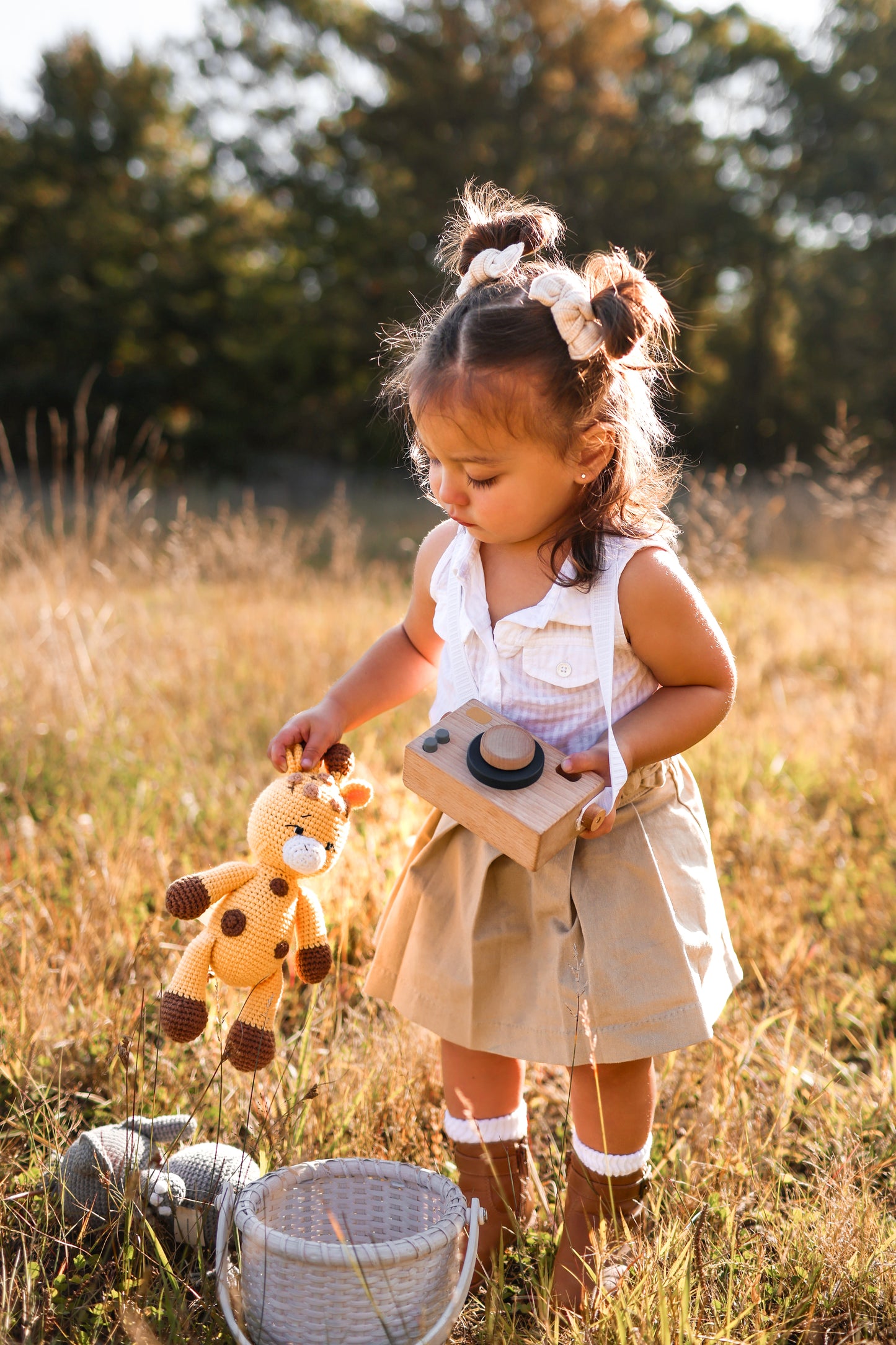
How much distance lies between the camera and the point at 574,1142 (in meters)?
1.71

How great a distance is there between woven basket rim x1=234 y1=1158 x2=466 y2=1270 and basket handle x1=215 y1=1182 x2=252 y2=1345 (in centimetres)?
2

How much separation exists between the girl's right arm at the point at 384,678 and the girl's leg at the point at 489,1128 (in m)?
0.58

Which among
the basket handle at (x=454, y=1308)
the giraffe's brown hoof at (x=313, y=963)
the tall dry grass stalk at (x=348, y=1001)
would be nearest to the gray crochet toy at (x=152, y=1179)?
the tall dry grass stalk at (x=348, y=1001)

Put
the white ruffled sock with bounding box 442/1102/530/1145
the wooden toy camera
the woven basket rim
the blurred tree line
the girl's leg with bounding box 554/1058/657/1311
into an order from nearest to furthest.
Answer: the woven basket rim
the wooden toy camera
the girl's leg with bounding box 554/1058/657/1311
the white ruffled sock with bounding box 442/1102/530/1145
the blurred tree line

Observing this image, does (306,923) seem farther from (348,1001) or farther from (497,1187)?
(348,1001)

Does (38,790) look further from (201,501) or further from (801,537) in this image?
(201,501)

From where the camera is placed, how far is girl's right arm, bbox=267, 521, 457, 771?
1.79 meters

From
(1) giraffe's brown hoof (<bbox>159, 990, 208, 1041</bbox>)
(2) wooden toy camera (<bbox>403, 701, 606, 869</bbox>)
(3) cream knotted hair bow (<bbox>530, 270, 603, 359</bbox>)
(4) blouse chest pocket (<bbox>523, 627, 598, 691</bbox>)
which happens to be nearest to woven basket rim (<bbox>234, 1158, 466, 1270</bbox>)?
(1) giraffe's brown hoof (<bbox>159, 990, 208, 1041</bbox>)

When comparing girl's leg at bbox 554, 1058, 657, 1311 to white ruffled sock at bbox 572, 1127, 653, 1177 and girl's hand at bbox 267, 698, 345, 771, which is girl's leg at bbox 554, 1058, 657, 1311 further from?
girl's hand at bbox 267, 698, 345, 771

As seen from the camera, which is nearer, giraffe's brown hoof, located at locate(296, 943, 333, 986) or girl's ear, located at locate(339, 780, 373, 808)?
giraffe's brown hoof, located at locate(296, 943, 333, 986)

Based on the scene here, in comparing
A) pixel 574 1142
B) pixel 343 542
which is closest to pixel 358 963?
pixel 574 1142

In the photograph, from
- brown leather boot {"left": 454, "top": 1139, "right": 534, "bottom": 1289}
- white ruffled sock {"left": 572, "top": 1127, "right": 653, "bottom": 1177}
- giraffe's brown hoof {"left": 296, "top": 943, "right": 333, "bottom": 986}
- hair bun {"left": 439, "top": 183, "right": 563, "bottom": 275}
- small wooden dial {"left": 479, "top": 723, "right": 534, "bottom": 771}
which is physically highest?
hair bun {"left": 439, "top": 183, "right": 563, "bottom": 275}

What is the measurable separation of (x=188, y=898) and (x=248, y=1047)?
0.25m

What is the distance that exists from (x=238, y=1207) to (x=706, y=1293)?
71 centimetres
